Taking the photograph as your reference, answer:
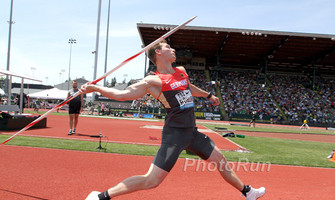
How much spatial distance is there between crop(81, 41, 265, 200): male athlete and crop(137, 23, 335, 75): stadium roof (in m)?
32.1

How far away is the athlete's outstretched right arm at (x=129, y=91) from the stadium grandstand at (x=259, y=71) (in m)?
32.5

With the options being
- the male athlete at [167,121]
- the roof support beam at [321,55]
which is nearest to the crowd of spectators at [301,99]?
→ the roof support beam at [321,55]

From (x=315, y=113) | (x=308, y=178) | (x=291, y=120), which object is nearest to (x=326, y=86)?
(x=315, y=113)

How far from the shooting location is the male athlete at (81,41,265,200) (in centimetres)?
295

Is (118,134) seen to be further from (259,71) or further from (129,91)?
(259,71)

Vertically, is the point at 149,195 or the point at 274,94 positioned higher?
the point at 274,94

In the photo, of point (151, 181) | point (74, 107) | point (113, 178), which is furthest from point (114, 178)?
point (74, 107)

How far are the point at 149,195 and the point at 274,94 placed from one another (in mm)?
41309

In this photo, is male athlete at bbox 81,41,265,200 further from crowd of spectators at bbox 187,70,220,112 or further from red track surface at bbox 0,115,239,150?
crowd of spectators at bbox 187,70,220,112

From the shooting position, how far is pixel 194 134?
3.34 meters

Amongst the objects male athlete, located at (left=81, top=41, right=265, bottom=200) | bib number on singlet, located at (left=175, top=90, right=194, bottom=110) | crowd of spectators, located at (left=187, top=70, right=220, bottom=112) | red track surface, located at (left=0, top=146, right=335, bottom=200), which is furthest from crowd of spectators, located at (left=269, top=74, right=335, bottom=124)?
bib number on singlet, located at (left=175, top=90, right=194, bottom=110)

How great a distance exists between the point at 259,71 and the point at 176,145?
156ft

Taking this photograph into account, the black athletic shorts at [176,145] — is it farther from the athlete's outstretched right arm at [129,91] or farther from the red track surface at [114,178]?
the red track surface at [114,178]

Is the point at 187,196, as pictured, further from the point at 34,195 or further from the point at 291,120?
the point at 291,120
